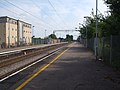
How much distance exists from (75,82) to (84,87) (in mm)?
1209

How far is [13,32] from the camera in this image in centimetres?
10431

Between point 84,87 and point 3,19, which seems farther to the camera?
point 3,19

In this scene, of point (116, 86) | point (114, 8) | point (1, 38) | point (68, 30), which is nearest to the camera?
point (116, 86)

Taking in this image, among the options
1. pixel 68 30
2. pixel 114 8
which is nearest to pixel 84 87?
pixel 114 8

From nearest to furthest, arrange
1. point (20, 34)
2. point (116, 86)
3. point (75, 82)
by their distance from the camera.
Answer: point (116, 86)
point (75, 82)
point (20, 34)

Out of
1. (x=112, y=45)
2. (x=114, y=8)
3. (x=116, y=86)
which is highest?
(x=114, y=8)

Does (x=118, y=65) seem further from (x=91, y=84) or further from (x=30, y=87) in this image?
(x=30, y=87)

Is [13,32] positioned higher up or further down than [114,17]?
higher up

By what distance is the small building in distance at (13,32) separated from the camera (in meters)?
95.9

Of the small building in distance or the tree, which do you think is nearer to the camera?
the tree

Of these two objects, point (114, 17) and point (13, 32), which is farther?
point (13, 32)

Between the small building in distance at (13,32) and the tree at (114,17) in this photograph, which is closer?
the tree at (114,17)

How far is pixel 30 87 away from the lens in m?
10.3

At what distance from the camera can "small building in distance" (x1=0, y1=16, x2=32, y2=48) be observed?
95.9 metres
